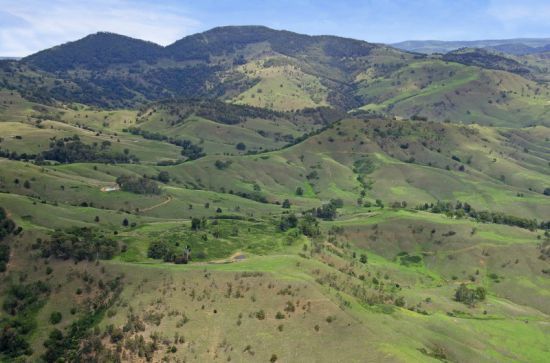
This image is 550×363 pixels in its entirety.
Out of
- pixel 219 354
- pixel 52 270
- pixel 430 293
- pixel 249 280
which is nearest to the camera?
pixel 219 354

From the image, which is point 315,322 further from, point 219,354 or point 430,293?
point 430,293

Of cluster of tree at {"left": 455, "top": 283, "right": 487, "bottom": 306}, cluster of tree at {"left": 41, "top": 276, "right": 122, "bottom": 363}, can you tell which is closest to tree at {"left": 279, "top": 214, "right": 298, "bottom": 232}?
cluster of tree at {"left": 455, "top": 283, "right": 487, "bottom": 306}

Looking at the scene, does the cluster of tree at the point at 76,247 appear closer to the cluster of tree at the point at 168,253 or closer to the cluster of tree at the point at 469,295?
the cluster of tree at the point at 168,253

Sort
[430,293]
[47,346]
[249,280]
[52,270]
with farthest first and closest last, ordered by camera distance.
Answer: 1. [430,293]
2. [52,270]
3. [249,280]
4. [47,346]

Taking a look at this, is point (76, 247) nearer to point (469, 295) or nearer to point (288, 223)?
point (288, 223)

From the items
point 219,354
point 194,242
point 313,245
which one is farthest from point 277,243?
point 219,354

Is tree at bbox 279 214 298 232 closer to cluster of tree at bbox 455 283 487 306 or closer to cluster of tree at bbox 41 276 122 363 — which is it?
cluster of tree at bbox 455 283 487 306

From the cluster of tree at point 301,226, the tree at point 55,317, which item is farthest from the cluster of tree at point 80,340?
the cluster of tree at point 301,226

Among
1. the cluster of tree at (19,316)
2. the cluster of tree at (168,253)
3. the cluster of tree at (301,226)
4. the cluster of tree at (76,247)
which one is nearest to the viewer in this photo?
the cluster of tree at (19,316)

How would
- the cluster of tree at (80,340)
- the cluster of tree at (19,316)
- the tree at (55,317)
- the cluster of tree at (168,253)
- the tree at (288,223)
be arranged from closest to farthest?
the cluster of tree at (80,340) < the cluster of tree at (19,316) < the tree at (55,317) < the cluster of tree at (168,253) < the tree at (288,223)
